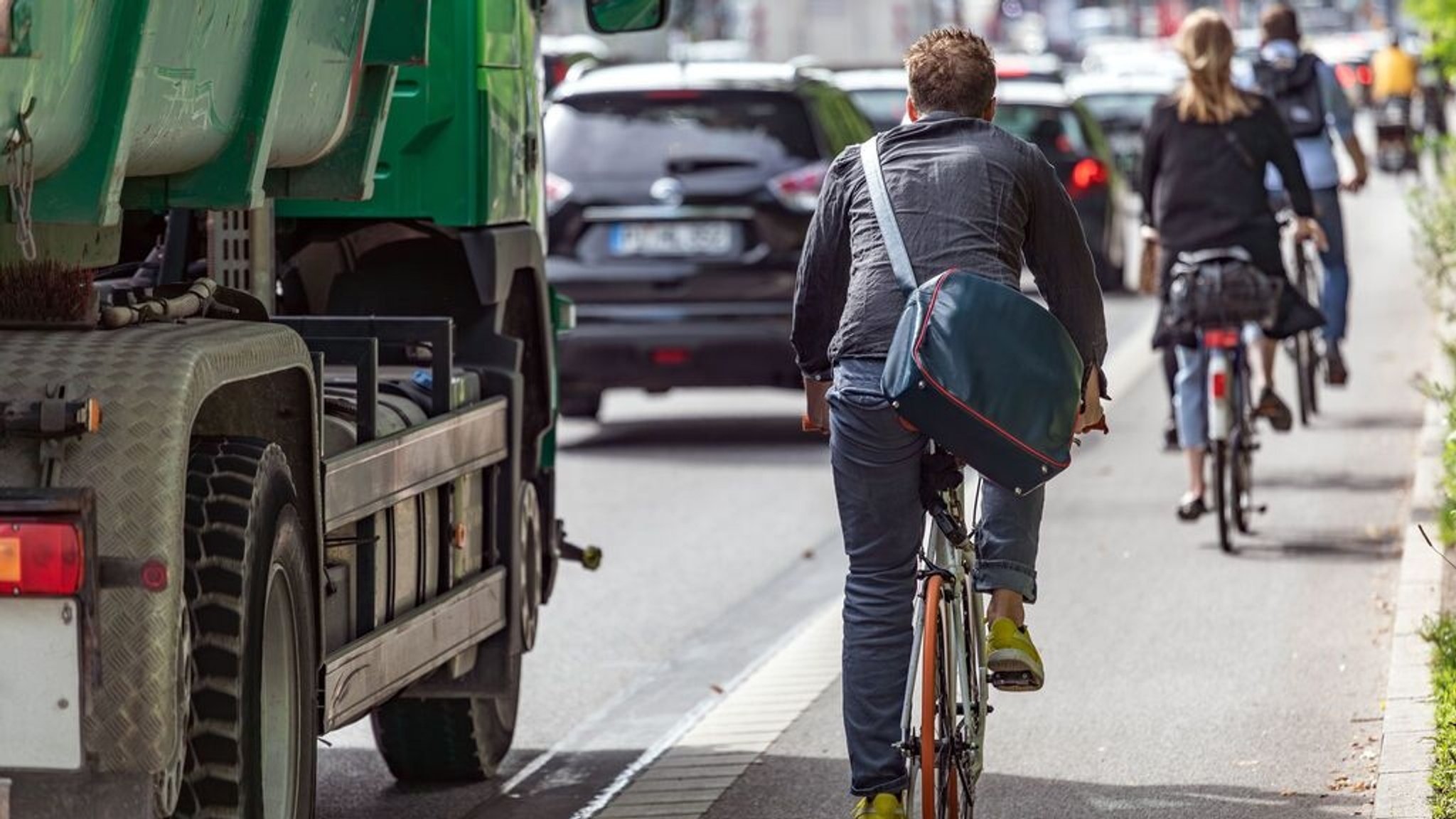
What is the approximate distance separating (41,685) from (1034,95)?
795 inches

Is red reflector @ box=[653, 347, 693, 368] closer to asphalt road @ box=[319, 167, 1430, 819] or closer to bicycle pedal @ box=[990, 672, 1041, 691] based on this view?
asphalt road @ box=[319, 167, 1430, 819]

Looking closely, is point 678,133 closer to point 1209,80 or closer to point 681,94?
point 681,94

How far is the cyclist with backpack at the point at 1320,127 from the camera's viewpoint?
46.8ft

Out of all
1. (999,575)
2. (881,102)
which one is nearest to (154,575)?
(999,575)

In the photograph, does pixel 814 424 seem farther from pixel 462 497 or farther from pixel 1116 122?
pixel 1116 122

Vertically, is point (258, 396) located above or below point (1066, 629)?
above

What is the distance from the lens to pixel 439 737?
24.6 ft

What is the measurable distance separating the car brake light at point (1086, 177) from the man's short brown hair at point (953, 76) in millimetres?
17521

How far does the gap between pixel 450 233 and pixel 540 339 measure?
581 mm

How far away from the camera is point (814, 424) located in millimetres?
6164

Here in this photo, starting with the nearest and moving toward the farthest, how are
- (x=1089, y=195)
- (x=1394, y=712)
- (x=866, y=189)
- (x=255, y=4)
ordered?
(x=255, y=4) → (x=866, y=189) → (x=1394, y=712) → (x=1089, y=195)

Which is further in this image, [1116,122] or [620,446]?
[1116,122]

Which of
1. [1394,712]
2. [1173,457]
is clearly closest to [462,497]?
[1394,712]

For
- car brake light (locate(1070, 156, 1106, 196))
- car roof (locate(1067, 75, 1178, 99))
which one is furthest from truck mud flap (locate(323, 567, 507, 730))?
car roof (locate(1067, 75, 1178, 99))
